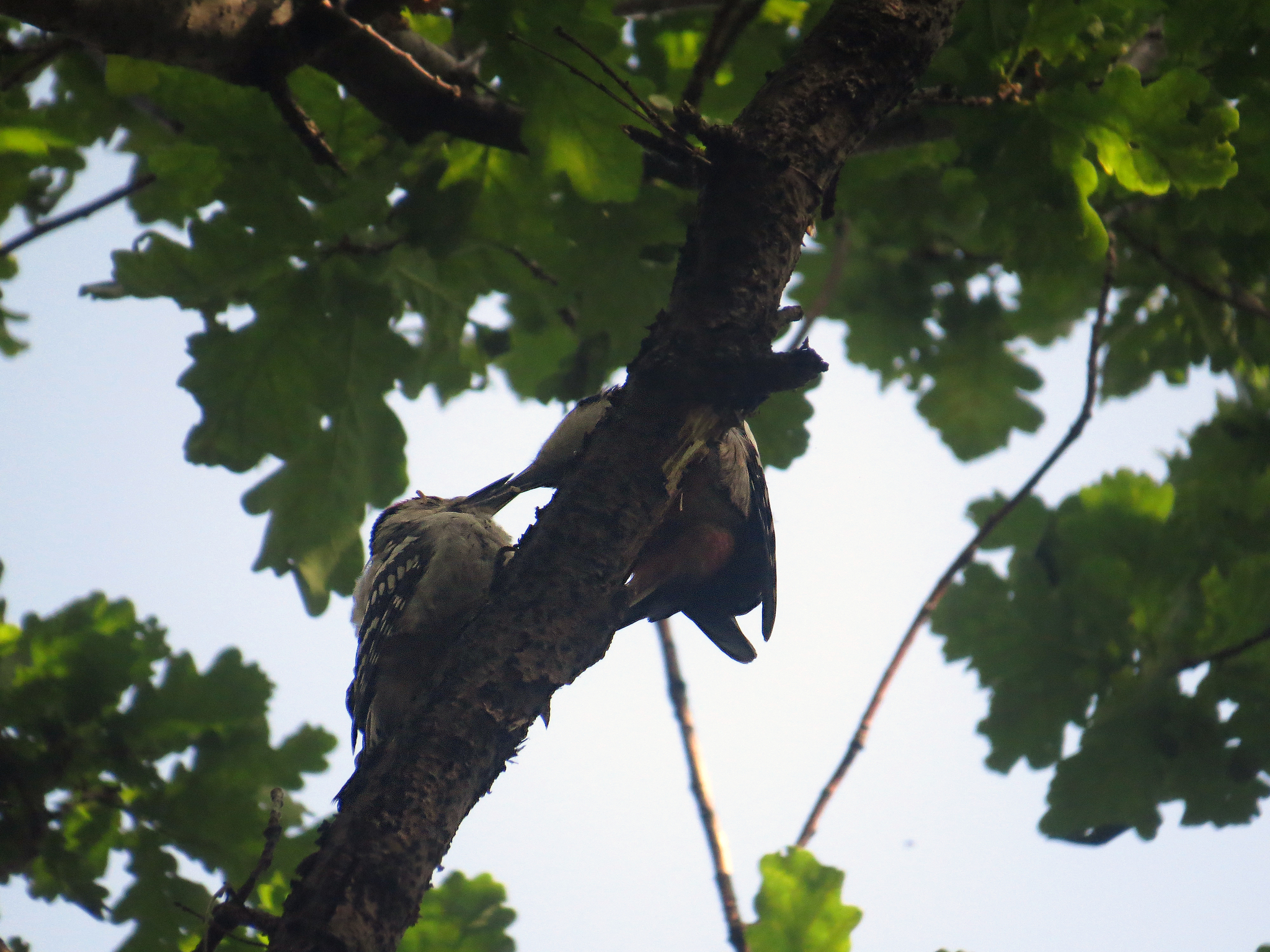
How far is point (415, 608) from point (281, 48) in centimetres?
249

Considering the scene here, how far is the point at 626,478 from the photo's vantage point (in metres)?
2.54

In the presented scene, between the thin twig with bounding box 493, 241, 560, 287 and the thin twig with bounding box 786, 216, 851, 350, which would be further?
the thin twig with bounding box 786, 216, 851, 350

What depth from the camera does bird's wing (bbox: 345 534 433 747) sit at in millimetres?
4816

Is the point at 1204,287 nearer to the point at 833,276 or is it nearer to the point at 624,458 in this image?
the point at 833,276

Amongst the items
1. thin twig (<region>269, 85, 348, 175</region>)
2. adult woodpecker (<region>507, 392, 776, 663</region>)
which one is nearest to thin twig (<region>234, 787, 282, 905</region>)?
adult woodpecker (<region>507, 392, 776, 663</region>)

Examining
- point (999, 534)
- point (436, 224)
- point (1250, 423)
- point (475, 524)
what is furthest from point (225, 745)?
point (1250, 423)

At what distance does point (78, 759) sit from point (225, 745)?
64 cm

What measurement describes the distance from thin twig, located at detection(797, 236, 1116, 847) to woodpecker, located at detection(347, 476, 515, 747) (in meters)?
1.81

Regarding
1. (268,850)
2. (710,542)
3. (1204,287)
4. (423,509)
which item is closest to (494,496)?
(423,509)

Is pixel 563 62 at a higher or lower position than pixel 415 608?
higher

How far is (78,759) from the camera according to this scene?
15.2ft

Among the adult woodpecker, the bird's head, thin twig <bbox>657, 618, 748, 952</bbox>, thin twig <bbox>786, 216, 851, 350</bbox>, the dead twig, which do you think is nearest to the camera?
the dead twig

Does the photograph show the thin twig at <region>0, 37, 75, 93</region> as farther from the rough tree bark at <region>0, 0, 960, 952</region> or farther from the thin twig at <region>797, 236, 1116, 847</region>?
the thin twig at <region>797, 236, 1116, 847</region>

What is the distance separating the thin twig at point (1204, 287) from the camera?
211 inches
